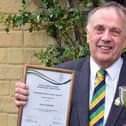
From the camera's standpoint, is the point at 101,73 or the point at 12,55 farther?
the point at 12,55

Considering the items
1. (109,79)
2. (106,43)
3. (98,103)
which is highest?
(106,43)

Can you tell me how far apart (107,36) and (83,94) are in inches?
12.9

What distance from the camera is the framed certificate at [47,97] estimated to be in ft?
8.54

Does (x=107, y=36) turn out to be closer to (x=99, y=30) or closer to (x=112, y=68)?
(x=99, y=30)

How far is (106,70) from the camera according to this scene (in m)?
2.69

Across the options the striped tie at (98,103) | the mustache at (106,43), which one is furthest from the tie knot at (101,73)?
the mustache at (106,43)

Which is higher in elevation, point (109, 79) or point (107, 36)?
point (107, 36)

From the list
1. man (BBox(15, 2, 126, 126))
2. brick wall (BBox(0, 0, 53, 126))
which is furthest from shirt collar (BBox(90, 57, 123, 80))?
brick wall (BBox(0, 0, 53, 126))

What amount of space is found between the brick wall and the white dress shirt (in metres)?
1.43

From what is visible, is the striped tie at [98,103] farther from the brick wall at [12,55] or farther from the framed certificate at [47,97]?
the brick wall at [12,55]

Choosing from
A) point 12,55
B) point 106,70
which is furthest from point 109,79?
point 12,55

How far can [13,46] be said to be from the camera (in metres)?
4.19

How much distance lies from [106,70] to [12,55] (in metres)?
1.63

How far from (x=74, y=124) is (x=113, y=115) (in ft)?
0.69
